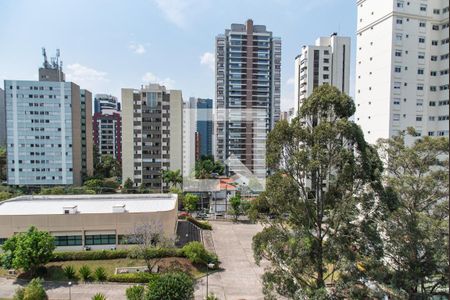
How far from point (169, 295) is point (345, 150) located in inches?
326

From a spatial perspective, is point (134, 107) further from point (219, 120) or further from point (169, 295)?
point (169, 295)

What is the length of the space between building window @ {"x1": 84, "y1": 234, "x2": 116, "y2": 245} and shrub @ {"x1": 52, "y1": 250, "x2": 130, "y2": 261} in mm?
1093

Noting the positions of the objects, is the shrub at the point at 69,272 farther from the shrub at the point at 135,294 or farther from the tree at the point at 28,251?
the shrub at the point at 135,294

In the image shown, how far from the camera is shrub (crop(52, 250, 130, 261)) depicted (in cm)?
1619

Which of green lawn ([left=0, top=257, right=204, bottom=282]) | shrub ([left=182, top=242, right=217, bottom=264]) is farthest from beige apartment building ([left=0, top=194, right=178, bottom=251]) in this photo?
shrub ([left=182, top=242, right=217, bottom=264])

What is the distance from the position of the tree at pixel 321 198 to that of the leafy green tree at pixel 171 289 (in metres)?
3.50

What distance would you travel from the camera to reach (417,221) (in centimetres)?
862

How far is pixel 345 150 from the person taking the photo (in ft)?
27.0

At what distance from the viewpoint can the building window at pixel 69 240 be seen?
17.4m

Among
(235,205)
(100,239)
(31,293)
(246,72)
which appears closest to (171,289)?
(31,293)

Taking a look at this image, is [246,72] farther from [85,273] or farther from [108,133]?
[85,273]

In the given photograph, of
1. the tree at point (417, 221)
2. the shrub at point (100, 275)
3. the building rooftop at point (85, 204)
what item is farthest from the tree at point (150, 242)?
A: the tree at point (417, 221)

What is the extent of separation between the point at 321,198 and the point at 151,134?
1180 inches

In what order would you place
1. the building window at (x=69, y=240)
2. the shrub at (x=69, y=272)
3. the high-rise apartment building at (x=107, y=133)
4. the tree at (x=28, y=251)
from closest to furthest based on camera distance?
the tree at (x=28, y=251) → the shrub at (x=69, y=272) → the building window at (x=69, y=240) → the high-rise apartment building at (x=107, y=133)
